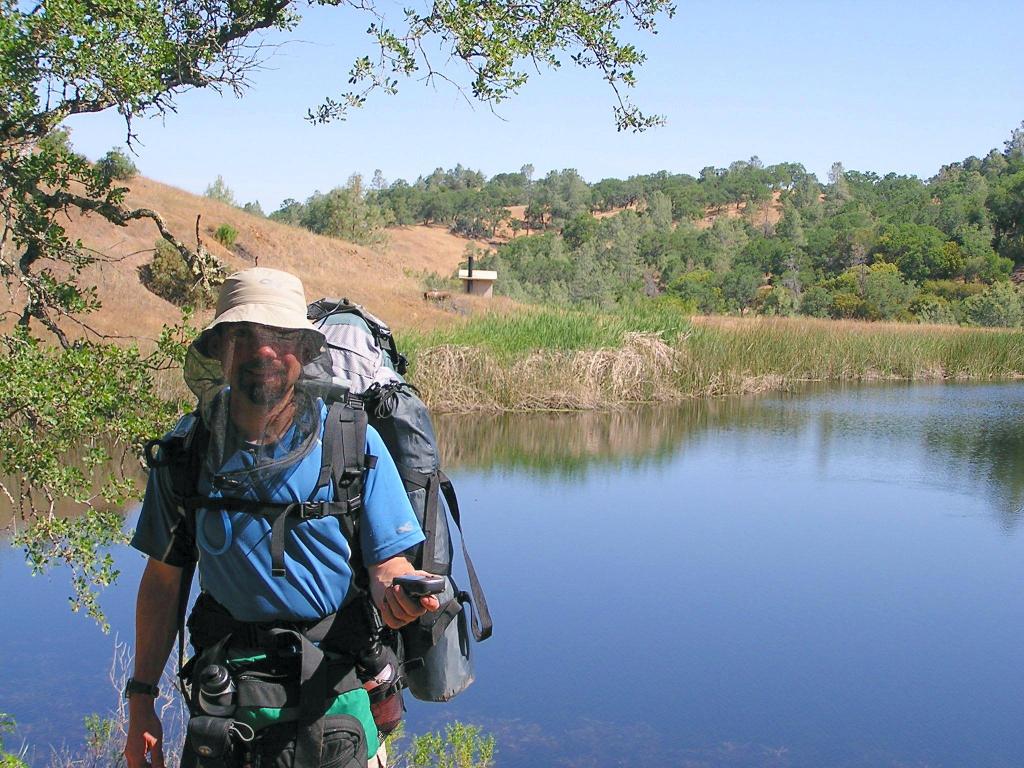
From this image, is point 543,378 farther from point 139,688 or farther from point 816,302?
point 816,302

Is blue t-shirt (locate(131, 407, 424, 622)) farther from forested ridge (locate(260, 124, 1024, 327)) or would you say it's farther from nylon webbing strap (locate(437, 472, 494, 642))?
forested ridge (locate(260, 124, 1024, 327))

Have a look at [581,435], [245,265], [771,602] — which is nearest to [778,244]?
[245,265]

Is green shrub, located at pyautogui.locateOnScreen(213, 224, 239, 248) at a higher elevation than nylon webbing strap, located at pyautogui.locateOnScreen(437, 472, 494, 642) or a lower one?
higher

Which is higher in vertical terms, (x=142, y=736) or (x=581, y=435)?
(x=142, y=736)

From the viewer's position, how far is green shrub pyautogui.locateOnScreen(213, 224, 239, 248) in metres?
26.8

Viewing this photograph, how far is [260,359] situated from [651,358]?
1536 centimetres

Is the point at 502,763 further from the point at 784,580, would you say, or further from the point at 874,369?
the point at 874,369

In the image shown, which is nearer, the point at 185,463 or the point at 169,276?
the point at 185,463

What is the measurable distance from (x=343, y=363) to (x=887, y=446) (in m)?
12.9

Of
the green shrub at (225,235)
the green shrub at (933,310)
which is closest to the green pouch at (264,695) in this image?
the green shrub at (225,235)

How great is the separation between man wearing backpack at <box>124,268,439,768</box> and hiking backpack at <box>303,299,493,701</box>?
0.60 feet

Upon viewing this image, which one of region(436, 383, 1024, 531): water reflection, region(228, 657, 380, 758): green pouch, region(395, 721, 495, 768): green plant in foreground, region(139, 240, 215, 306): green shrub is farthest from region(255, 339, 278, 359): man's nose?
region(139, 240, 215, 306): green shrub

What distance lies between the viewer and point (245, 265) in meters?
23.4

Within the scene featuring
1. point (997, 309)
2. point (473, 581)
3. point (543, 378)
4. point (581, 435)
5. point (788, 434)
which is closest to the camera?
point (473, 581)
